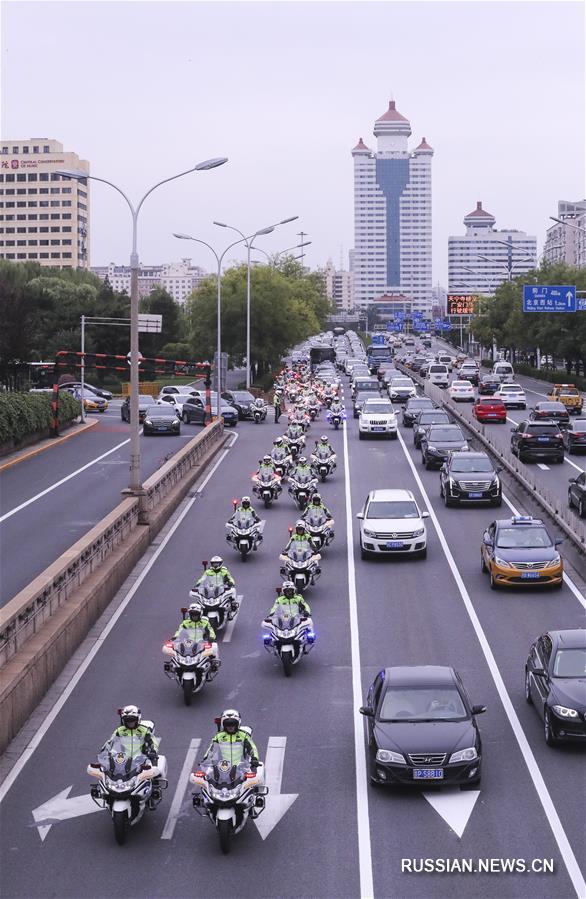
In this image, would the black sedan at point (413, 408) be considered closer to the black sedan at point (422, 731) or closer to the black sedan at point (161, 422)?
the black sedan at point (161, 422)

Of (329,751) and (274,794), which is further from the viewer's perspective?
(329,751)

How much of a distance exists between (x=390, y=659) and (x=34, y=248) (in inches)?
7304

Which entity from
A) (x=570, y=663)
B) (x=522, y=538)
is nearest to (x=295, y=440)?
(x=522, y=538)

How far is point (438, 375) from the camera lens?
85438mm

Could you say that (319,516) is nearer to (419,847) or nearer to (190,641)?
(190,641)

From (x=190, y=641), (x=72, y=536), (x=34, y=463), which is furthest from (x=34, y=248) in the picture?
(x=190, y=641)

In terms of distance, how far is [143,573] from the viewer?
27.2 m

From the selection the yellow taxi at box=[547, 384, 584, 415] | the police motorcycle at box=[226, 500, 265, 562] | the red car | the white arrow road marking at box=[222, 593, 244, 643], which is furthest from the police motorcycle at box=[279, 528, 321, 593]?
the yellow taxi at box=[547, 384, 584, 415]

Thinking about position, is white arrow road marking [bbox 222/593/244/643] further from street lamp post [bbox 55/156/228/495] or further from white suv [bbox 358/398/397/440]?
white suv [bbox 358/398/397/440]

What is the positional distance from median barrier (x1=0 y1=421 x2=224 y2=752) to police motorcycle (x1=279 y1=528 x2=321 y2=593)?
343 centimetres

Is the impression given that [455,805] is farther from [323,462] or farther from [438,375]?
[438,375]

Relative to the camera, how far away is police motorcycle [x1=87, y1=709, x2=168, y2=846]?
1305cm

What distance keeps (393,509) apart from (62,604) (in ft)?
31.4

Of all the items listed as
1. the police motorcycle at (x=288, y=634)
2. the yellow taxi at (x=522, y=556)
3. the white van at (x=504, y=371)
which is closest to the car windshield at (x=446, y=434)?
the yellow taxi at (x=522, y=556)
